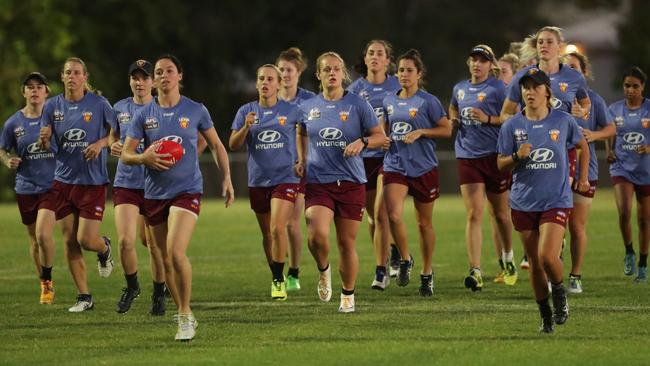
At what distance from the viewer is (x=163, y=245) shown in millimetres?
12281

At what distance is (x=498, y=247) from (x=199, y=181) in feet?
18.7

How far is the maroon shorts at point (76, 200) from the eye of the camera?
560 inches

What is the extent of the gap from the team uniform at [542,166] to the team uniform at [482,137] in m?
3.81

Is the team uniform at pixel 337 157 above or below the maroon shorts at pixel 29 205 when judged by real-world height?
above

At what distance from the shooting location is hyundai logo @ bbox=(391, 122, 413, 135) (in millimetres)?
15430

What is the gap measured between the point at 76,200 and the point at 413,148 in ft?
11.5

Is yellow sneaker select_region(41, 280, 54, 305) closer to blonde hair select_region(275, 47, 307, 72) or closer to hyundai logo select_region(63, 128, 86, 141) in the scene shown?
hyundai logo select_region(63, 128, 86, 141)

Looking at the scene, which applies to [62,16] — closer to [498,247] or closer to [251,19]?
[251,19]

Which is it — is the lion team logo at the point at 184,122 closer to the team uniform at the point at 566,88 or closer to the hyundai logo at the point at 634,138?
the team uniform at the point at 566,88

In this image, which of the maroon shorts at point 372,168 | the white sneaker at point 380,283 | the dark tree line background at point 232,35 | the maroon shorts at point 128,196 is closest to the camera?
the maroon shorts at point 128,196

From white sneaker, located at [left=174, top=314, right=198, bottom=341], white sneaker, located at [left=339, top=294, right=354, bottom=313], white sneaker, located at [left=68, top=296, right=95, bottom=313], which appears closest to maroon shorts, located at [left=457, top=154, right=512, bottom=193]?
white sneaker, located at [left=339, top=294, right=354, bottom=313]

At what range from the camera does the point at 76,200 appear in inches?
562

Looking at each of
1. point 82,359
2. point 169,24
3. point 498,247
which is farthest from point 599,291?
point 169,24

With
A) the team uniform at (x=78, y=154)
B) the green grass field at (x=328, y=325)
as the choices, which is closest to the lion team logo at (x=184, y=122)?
the green grass field at (x=328, y=325)
